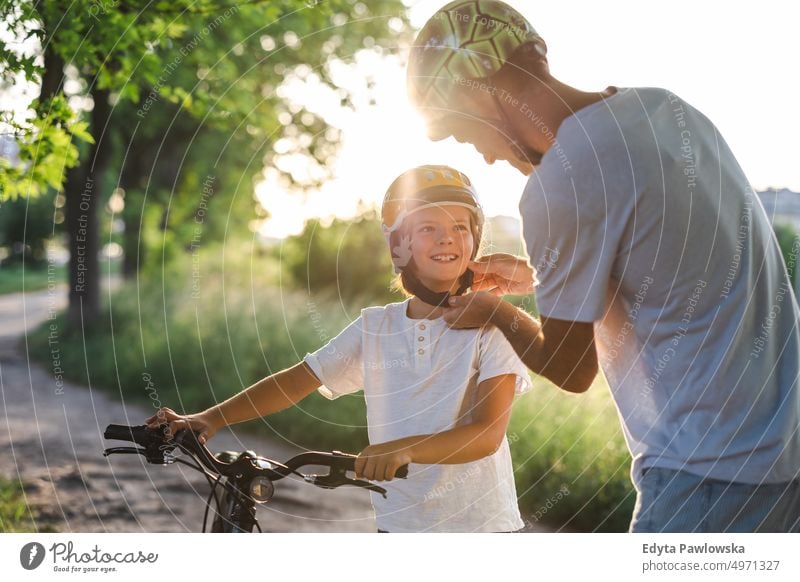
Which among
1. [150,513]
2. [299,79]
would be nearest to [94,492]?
[150,513]

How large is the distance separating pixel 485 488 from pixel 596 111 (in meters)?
1.16

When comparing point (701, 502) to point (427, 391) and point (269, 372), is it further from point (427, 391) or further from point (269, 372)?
point (269, 372)

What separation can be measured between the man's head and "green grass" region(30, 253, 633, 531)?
11.0ft

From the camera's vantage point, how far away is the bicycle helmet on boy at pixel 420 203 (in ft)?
8.76

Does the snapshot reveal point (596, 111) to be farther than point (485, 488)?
No

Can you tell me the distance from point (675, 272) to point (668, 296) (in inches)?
2.2

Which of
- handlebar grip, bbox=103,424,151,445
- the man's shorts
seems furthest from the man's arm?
handlebar grip, bbox=103,424,151,445

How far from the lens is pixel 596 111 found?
200cm

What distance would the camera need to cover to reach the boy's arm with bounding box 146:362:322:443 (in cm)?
241

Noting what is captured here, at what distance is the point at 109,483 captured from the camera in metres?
6.50

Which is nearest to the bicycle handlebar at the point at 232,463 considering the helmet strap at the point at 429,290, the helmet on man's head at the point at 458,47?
the helmet strap at the point at 429,290

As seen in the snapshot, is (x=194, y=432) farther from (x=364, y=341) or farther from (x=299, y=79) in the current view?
(x=299, y=79)

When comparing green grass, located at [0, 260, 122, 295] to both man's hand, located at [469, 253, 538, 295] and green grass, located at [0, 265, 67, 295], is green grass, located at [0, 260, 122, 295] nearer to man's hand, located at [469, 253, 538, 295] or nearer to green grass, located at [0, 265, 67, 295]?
green grass, located at [0, 265, 67, 295]

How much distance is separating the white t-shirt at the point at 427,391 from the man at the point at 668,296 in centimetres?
46
